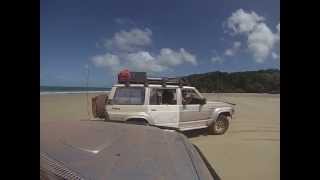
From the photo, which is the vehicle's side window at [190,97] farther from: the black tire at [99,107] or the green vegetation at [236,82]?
the green vegetation at [236,82]

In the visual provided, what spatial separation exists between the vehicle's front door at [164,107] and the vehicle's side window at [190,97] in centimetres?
28

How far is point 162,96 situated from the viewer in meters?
10.3

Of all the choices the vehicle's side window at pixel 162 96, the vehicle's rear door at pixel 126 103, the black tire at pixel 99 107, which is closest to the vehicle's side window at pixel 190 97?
the vehicle's side window at pixel 162 96

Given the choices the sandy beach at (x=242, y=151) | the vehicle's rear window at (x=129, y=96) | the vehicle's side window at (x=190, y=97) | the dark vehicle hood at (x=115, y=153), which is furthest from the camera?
the vehicle's side window at (x=190, y=97)

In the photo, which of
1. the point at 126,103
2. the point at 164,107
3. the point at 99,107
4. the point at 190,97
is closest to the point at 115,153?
the point at 126,103

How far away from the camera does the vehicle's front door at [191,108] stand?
1059 centimetres

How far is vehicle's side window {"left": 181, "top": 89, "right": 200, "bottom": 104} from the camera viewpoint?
34.9ft

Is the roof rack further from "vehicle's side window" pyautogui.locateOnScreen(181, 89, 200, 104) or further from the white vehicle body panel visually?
"vehicle's side window" pyautogui.locateOnScreen(181, 89, 200, 104)

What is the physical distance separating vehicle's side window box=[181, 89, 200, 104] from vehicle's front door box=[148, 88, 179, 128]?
280 mm

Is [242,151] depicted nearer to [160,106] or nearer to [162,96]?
[160,106]

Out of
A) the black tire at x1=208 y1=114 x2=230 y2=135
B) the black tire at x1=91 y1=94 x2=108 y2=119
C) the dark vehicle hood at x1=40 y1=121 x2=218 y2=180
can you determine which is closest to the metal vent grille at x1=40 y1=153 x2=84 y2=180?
the dark vehicle hood at x1=40 y1=121 x2=218 y2=180
